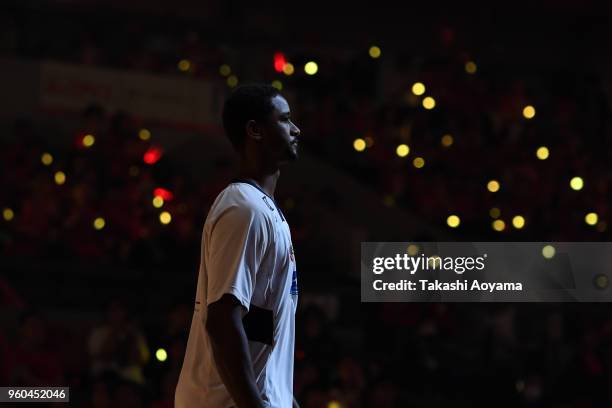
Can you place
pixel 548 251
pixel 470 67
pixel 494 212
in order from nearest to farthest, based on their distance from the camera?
pixel 548 251
pixel 494 212
pixel 470 67

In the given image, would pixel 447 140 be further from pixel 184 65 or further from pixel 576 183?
pixel 184 65

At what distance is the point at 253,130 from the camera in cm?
275

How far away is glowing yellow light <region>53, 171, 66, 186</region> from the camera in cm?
809

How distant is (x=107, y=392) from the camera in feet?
18.4

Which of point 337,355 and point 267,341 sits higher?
point 337,355

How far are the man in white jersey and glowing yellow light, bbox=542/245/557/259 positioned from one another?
1.82 metres

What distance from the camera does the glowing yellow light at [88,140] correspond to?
8.83 metres

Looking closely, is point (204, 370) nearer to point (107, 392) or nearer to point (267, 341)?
point (267, 341)

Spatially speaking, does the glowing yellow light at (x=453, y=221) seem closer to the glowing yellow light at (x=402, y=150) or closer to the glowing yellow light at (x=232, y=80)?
the glowing yellow light at (x=402, y=150)

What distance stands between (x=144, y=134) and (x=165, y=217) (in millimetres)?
1957

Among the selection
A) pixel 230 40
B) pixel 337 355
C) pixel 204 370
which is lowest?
pixel 204 370

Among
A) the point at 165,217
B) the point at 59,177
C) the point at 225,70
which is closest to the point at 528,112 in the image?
the point at 225,70

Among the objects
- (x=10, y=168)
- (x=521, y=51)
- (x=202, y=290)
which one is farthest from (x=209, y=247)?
(x=521, y=51)

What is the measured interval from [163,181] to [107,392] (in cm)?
331
